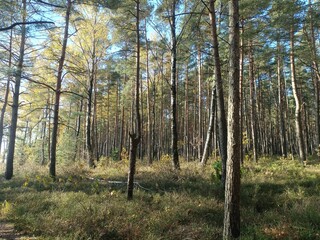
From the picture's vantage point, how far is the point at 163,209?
7164 millimetres

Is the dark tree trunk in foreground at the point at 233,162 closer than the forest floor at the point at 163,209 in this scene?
Yes

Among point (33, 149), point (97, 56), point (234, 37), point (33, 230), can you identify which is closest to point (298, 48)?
point (234, 37)

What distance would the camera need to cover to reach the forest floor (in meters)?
5.59

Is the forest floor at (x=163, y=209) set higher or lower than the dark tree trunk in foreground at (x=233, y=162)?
lower

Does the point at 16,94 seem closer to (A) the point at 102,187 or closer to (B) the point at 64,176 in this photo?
(B) the point at 64,176

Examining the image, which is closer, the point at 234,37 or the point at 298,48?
the point at 234,37

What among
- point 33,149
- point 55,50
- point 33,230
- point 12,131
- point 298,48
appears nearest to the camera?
point 33,230

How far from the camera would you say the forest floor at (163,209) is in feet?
18.3

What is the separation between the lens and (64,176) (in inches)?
468

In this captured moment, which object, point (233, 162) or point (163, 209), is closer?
point (233, 162)

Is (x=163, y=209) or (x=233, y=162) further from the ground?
(x=233, y=162)

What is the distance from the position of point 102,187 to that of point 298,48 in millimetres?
13302

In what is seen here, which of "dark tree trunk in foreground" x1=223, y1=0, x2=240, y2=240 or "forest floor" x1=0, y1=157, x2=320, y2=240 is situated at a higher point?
"dark tree trunk in foreground" x1=223, y1=0, x2=240, y2=240

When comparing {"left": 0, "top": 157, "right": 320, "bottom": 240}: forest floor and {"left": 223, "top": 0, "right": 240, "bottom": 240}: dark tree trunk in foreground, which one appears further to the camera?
{"left": 0, "top": 157, "right": 320, "bottom": 240}: forest floor
